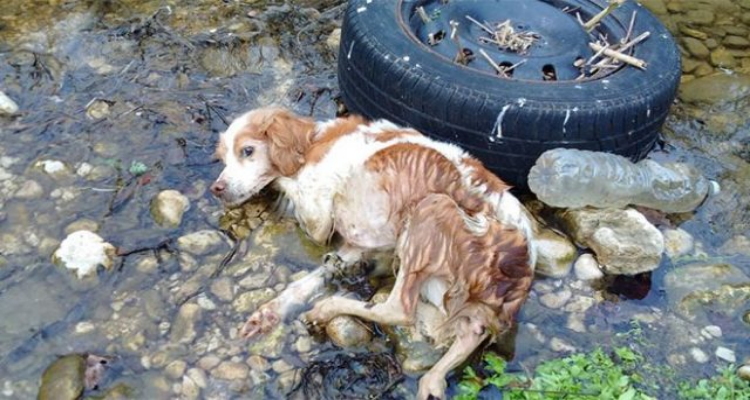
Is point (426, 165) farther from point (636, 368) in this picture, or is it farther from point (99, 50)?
point (99, 50)

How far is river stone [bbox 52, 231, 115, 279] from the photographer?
4562 mm

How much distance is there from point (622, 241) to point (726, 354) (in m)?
0.85

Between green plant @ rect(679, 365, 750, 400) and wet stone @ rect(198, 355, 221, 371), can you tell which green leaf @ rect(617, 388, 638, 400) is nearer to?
green plant @ rect(679, 365, 750, 400)

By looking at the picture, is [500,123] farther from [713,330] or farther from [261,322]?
[261,322]

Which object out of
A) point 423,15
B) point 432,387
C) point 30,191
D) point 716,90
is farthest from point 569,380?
point 716,90

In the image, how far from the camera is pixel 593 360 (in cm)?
420

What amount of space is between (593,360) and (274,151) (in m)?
2.19

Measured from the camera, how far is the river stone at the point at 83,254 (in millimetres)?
4562

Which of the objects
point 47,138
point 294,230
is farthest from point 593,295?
point 47,138

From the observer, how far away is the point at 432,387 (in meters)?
3.88

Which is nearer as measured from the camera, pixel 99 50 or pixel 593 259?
pixel 593 259

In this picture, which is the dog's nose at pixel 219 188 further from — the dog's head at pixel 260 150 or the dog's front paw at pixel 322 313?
the dog's front paw at pixel 322 313

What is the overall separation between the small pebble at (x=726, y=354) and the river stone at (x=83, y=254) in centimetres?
353

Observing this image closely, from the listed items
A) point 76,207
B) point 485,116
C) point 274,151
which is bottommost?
point 76,207
